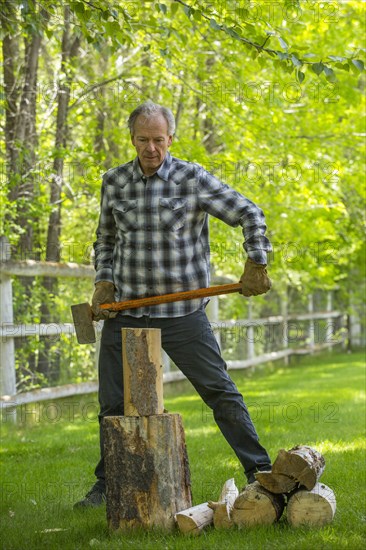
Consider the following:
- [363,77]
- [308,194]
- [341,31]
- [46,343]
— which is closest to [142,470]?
[46,343]

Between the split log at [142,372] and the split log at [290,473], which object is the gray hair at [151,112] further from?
the split log at [290,473]

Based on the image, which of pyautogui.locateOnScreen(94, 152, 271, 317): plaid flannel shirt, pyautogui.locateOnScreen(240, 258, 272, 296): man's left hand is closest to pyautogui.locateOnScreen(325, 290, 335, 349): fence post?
pyautogui.locateOnScreen(94, 152, 271, 317): plaid flannel shirt

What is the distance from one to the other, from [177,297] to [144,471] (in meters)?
0.87

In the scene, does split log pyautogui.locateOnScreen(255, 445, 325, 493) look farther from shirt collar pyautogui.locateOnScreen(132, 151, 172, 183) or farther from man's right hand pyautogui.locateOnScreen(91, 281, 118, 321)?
shirt collar pyautogui.locateOnScreen(132, 151, 172, 183)

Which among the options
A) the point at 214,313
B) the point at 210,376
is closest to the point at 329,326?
the point at 214,313

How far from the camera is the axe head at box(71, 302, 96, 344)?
4949 mm

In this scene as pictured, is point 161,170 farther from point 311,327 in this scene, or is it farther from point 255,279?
point 311,327

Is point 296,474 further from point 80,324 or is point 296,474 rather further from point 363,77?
point 363,77

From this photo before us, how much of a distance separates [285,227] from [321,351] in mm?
8462

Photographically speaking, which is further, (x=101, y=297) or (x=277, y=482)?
(x=101, y=297)

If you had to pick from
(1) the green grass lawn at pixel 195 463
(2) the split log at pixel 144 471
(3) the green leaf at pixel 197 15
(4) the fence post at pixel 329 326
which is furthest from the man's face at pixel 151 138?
(4) the fence post at pixel 329 326

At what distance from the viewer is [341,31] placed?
12.6 metres

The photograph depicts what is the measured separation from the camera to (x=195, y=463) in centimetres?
619

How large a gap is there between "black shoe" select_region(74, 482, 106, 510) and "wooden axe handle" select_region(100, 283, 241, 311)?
100 centimetres
